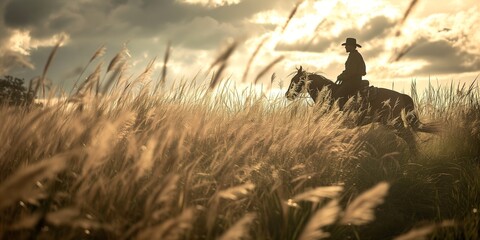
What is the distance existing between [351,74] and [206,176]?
6.34 meters

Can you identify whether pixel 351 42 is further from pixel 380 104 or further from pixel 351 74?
pixel 380 104

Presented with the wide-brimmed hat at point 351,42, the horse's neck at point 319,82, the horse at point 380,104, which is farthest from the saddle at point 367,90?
the wide-brimmed hat at point 351,42

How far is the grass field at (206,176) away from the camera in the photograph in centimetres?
197

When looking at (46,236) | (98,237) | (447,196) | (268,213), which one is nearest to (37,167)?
(46,236)

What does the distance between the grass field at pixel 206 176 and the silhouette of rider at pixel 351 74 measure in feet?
5.54

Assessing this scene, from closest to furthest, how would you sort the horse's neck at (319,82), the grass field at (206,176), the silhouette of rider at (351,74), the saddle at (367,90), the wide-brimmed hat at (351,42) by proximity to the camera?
the grass field at (206,176) → the saddle at (367,90) → the silhouette of rider at (351,74) → the horse's neck at (319,82) → the wide-brimmed hat at (351,42)

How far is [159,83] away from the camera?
451 cm

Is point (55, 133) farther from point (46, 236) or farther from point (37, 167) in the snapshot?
point (37, 167)

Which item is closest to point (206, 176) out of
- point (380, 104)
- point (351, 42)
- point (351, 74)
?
point (380, 104)

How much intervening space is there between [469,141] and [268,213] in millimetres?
4865

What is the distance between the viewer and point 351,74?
894 cm

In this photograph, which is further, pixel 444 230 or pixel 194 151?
pixel 194 151

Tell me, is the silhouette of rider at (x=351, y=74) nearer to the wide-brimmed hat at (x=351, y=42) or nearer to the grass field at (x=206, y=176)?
the wide-brimmed hat at (x=351, y=42)

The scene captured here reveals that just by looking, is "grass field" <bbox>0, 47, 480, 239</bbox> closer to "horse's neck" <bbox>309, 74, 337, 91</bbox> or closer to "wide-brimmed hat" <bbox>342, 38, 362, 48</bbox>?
"horse's neck" <bbox>309, 74, 337, 91</bbox>
